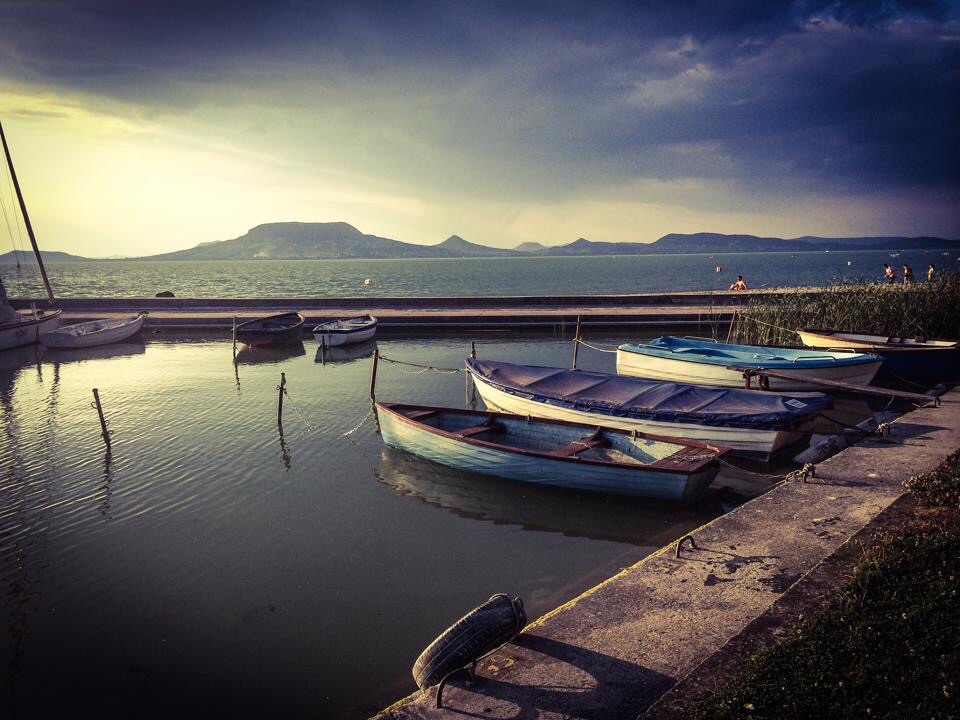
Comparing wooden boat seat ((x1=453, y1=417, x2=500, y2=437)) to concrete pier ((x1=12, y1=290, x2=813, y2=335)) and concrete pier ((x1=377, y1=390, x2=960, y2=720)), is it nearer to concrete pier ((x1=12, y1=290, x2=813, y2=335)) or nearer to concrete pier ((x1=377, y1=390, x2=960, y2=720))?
concrete pier ((x1=377, y1=390, x2=960, y2=720))

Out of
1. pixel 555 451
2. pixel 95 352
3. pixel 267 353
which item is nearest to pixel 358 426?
pixel 555 451

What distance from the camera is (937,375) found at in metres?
18.6

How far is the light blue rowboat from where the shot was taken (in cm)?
1086

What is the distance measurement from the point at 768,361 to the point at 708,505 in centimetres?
763

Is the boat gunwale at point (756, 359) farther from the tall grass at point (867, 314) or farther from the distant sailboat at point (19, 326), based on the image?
the distant sailboat at point (19, 326)

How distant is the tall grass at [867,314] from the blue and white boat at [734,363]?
16.3 feet

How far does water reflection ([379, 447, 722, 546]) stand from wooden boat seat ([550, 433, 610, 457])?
0.78m

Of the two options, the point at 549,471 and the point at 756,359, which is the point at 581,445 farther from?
the point at 756,359

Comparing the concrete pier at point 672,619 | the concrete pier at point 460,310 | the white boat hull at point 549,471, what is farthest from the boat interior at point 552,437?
the concrete pier at point 460,310

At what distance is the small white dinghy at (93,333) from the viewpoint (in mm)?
30281

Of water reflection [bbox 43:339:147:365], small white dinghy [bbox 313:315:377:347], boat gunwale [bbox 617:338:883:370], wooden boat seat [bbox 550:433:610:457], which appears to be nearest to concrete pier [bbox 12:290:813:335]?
small white dinghy [bbox 313:315:377:347]

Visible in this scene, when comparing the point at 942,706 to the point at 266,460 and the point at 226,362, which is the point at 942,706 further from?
the point at 226,362

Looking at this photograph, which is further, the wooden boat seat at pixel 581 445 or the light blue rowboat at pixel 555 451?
the wooden boat seat at pixel 581 445

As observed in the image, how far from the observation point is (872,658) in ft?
16.7
